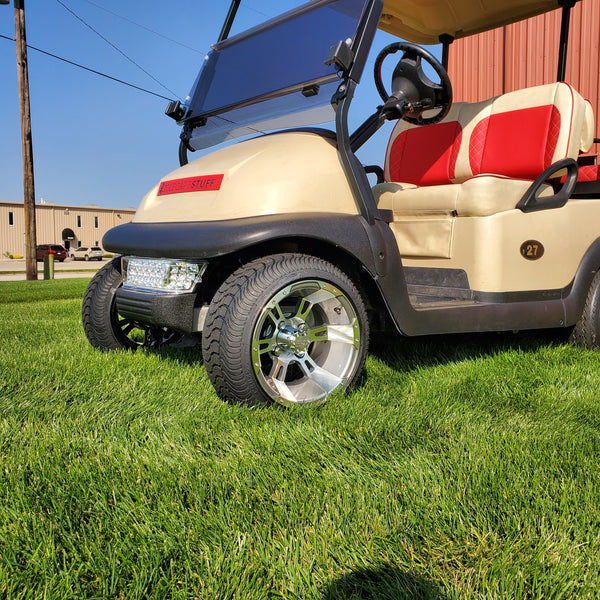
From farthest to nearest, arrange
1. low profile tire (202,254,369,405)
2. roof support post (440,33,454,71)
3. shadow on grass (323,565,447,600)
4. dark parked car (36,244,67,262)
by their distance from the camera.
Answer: dark parked car (36,244,67,262)
roof support post (440,33,454,71)
low profile tire (202,254,369,405)
shadow on grass (323,565,447,600)

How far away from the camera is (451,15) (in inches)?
139

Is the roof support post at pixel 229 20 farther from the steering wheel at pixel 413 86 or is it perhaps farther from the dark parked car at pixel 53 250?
the dark parked car at pixel 53 250

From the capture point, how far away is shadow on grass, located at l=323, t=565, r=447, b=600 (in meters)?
1.10

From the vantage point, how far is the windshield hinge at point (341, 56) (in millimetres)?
2199

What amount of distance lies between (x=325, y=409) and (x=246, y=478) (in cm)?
59

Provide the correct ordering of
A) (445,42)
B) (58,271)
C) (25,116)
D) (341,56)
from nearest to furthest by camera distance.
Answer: (341,56) < (445,42) < (25,116) < (58,271)

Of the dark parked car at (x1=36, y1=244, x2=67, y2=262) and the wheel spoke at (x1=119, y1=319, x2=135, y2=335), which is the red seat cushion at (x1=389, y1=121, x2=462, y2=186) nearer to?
the wheel spoke at (x1=119, y1=319, x2=135, y2=335)

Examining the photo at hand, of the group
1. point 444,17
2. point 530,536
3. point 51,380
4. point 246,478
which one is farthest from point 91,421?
point 444,17

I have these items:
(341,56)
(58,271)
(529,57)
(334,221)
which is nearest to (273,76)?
(341,56)

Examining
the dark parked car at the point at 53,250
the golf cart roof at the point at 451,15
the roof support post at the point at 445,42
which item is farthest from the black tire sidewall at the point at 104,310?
the dark parked car at the point at 53,250

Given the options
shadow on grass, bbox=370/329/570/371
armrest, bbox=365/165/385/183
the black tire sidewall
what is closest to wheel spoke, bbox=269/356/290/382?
shadow on grass, bbox=370/329/570/371

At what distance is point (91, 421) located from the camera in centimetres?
196

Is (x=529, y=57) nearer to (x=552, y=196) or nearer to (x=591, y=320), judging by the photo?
(x=552, y=196)

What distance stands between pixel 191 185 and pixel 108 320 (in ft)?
2.73
